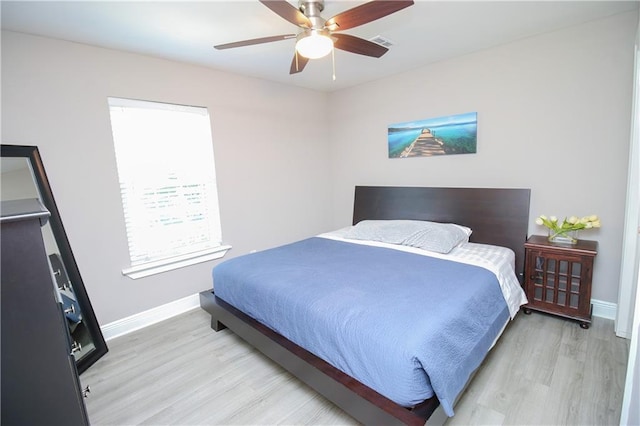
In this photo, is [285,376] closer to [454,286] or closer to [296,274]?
[296,274]

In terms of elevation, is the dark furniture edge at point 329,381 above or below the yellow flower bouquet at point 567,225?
below

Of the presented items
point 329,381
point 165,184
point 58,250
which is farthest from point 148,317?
point 329,381

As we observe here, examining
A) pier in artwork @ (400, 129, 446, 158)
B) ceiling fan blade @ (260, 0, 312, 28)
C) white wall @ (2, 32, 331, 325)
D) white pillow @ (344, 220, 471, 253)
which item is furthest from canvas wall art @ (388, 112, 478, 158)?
ceiling fan blade @ (260, 0, 312, 28)

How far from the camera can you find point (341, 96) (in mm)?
4289

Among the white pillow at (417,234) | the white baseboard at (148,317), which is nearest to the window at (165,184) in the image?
the white baseboard at (148,317)

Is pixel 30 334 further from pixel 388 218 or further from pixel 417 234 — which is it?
pixel 388 218

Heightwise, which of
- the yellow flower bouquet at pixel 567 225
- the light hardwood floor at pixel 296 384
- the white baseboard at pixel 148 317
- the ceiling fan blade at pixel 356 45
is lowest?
the light hardwood floor at pixel 296 384

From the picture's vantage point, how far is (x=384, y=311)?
5.40 feet

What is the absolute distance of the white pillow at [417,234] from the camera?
2752 mm

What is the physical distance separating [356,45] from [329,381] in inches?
84.9

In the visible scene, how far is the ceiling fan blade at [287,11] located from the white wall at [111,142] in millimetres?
1790

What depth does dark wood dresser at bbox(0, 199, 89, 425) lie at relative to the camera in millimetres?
807

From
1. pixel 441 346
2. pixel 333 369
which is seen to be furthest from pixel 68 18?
pixel 441 346

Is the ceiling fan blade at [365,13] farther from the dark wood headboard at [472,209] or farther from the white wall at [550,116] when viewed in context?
the dark wood headboard at [472,209]
